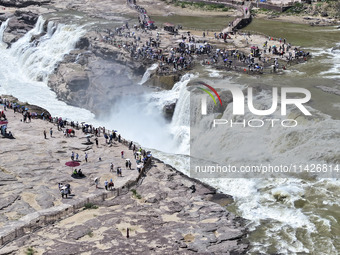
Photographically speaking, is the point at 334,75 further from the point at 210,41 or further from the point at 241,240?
the point at 241,240

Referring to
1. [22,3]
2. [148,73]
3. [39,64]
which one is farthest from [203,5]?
[148,73]

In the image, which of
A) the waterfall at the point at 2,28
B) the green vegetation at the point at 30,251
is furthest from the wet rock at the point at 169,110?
the waterfall at the point at 2,28

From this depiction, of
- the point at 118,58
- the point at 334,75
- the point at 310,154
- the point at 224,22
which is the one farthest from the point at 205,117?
the point at 224,22

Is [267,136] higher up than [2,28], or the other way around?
[2,28]

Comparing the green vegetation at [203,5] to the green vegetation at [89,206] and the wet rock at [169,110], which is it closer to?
the wet rock at [169,110]

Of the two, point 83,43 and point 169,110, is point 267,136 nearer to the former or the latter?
point 169,110
